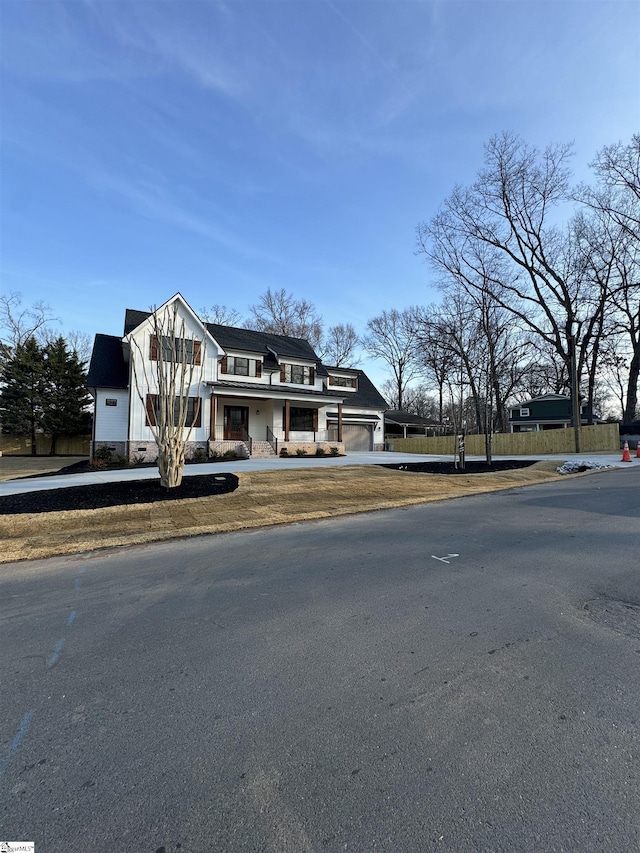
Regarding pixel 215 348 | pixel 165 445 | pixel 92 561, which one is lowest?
pixel 92 561

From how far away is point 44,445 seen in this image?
3125 centimetres

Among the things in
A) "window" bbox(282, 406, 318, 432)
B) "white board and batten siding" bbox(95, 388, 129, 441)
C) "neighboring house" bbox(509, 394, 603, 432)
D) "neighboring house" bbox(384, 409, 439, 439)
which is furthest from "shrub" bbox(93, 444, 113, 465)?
"neighboring house" bbox(509, 394, 603, 432)

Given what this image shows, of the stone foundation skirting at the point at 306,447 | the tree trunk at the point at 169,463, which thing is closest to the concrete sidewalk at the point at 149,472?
the tree trunk at the point at 169,463

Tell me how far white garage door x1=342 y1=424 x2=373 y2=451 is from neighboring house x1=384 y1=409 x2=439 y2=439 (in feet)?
28.5

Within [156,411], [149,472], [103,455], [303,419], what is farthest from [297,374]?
[156,411]

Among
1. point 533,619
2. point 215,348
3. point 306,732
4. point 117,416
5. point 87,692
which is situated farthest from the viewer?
point 215,348

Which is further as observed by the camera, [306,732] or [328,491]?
[328,491]

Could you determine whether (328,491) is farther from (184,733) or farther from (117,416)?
(117,416)

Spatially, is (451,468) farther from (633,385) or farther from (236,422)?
(633,385)

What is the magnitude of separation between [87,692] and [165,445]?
8392mm

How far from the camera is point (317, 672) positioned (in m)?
2.66

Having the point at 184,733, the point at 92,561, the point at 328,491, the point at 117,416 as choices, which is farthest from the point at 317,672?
the point at 117,416

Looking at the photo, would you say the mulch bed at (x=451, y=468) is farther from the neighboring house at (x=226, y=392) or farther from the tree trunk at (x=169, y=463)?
the neighboring house at (x=226, y=392)

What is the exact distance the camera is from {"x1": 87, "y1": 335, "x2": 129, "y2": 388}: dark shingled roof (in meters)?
21.7
